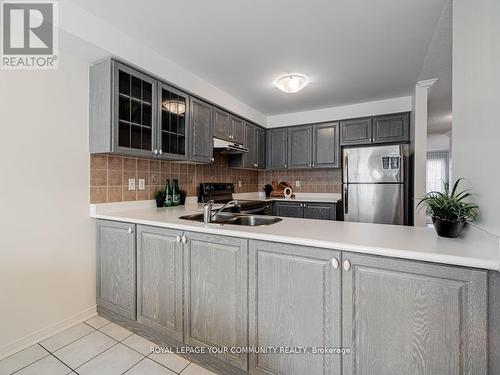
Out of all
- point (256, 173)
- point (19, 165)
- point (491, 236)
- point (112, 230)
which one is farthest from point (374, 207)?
point (19, 165)

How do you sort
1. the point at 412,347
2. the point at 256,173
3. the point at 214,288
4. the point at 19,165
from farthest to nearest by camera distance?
the point at 256,173 → the point at 19,165 → the point at 214,288 → the point at 412,347

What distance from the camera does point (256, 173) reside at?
4.68m

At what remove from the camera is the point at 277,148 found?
13.6ft

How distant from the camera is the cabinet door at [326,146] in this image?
12.2 ft

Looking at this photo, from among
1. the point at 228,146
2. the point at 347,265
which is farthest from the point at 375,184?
the point at 347,265

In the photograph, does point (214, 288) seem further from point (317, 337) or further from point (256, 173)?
point (256, 173)

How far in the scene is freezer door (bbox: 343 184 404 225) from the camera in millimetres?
3154

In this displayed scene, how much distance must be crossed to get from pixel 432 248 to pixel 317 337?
655 millimetres

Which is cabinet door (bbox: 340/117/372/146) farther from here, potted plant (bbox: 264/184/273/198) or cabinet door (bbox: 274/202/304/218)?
potted plant (bbox: 264/184/273/198)

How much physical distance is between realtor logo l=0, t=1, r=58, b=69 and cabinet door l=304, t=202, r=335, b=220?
318 cm

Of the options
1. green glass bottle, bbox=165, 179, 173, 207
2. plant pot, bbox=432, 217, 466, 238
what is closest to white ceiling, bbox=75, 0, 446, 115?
green glass bottle, bbox=165, 179, 173, 207

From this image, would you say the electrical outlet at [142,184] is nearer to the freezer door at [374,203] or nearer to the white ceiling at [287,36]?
the white ceiling at [287,36]

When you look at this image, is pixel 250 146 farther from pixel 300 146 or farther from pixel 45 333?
pixel 45 333

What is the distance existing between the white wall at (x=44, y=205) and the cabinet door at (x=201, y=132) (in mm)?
979
